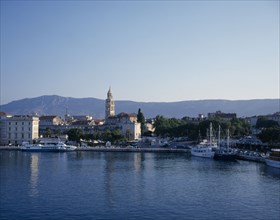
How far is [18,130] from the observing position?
5941cm

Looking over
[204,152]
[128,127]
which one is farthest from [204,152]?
[128,127]

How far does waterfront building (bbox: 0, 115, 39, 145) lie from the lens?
5909 centimetres

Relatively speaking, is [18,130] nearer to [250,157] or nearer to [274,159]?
[250,157]

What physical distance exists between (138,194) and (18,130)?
43.4 meters

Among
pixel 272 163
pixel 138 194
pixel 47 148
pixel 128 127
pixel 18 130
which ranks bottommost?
pixel 138 194

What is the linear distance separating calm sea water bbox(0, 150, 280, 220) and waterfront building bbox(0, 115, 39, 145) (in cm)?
3135

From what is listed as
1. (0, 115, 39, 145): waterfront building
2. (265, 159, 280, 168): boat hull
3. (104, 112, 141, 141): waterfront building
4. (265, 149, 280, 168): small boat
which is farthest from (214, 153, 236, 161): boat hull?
(0, 115, 39, 145): waterfront building

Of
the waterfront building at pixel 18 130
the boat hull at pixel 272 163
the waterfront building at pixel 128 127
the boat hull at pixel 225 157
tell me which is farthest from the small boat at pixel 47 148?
the boat hull at pixel 272 163

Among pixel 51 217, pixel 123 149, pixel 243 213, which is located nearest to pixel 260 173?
pixel 243 213

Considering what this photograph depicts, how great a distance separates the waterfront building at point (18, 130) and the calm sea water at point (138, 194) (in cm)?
3135

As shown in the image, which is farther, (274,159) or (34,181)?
(274,159)

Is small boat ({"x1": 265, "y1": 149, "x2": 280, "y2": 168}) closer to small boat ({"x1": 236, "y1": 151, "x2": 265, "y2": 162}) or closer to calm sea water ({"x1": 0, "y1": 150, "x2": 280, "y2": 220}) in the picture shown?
calm sea water ({"x1": 0, "y1": 150, "x2": 280, "y2": 220})

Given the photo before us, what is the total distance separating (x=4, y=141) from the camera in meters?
59.9

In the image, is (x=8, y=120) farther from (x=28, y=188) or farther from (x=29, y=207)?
(x=29, y=207)
